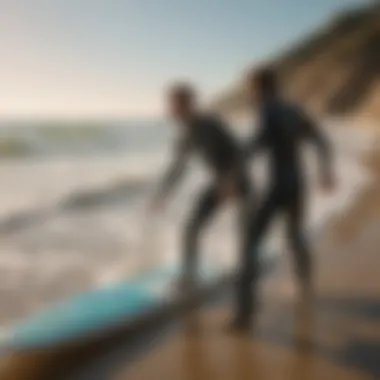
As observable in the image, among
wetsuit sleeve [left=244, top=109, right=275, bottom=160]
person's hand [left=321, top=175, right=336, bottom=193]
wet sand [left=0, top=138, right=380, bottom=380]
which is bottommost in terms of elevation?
wet sand [left=0, top=138, right=380, bottom=380]

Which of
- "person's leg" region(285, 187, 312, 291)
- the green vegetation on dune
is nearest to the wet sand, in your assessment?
"person's leg" region(285, 187, 312, 291)

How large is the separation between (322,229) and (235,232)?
0.55 ft

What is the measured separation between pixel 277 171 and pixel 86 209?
297 millimetres

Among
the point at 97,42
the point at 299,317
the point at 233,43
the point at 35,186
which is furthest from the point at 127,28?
the point at 299,317

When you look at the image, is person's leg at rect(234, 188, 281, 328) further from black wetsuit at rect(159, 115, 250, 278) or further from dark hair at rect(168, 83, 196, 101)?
dark hair at rect(168, 83, 196, 101)

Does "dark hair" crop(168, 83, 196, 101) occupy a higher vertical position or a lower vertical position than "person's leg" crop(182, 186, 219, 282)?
higher

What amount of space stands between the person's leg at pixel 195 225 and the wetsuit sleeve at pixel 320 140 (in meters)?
0.17

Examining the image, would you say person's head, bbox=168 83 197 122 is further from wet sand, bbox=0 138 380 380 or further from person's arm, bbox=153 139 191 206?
wet sand, bbox=0 138 380 380

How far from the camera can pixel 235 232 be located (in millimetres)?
977

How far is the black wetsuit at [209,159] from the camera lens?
37.3 inches

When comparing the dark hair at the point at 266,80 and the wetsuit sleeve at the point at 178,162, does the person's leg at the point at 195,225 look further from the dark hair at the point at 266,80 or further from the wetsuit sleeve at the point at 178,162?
the dark hair at the point at 266,80

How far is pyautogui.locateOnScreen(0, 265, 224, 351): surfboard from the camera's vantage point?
0.92 metres

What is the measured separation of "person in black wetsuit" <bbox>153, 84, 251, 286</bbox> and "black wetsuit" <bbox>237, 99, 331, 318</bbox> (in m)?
0.04

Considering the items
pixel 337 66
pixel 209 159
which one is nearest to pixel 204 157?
pixel 209 159
